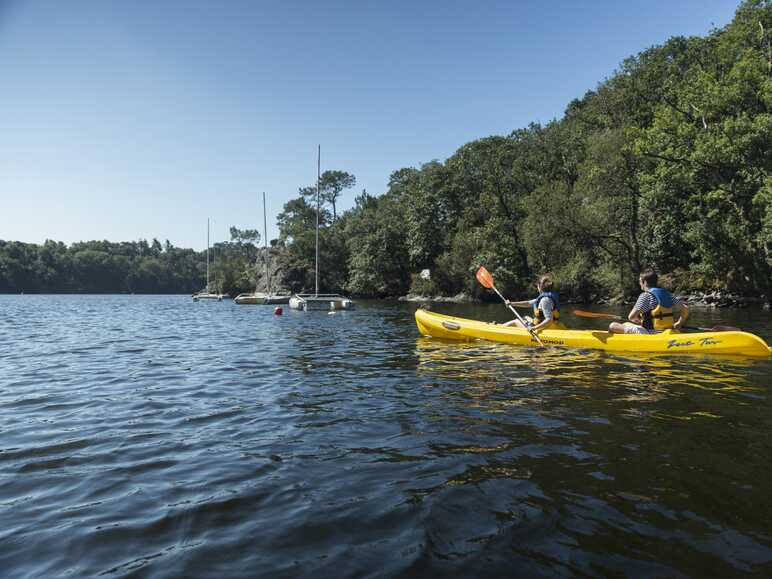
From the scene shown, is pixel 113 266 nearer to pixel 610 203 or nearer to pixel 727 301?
pixel 610 203

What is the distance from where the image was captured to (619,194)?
3027 centimetres

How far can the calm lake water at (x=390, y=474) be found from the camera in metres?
2.74

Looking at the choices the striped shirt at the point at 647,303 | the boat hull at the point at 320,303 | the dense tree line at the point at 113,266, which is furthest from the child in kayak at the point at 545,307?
the dense tree line at the point at 113,266

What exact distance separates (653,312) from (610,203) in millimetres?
21889

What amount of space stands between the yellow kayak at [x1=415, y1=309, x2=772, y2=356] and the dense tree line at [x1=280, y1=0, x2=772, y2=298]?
536 inches

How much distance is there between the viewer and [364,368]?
894cm

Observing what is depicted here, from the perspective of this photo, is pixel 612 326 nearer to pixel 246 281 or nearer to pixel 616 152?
pixel 616 152

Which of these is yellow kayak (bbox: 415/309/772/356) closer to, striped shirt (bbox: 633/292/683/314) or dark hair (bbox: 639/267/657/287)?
striped shirt (bbox: 633/292/683/314)

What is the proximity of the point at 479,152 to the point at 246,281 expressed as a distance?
4273cm

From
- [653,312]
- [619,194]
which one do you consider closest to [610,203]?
[619,194]

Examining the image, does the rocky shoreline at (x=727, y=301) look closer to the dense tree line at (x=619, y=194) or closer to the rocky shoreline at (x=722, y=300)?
the rocky shoreline at (x=722, y=300)

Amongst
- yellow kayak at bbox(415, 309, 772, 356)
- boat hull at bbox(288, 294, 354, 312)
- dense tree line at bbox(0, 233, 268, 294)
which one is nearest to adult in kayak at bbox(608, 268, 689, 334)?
yellow kayak at bbox(415, 309, 772, 356)

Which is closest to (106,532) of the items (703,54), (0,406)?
(0,406)

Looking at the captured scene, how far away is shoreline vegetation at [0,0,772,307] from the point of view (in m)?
23.1
